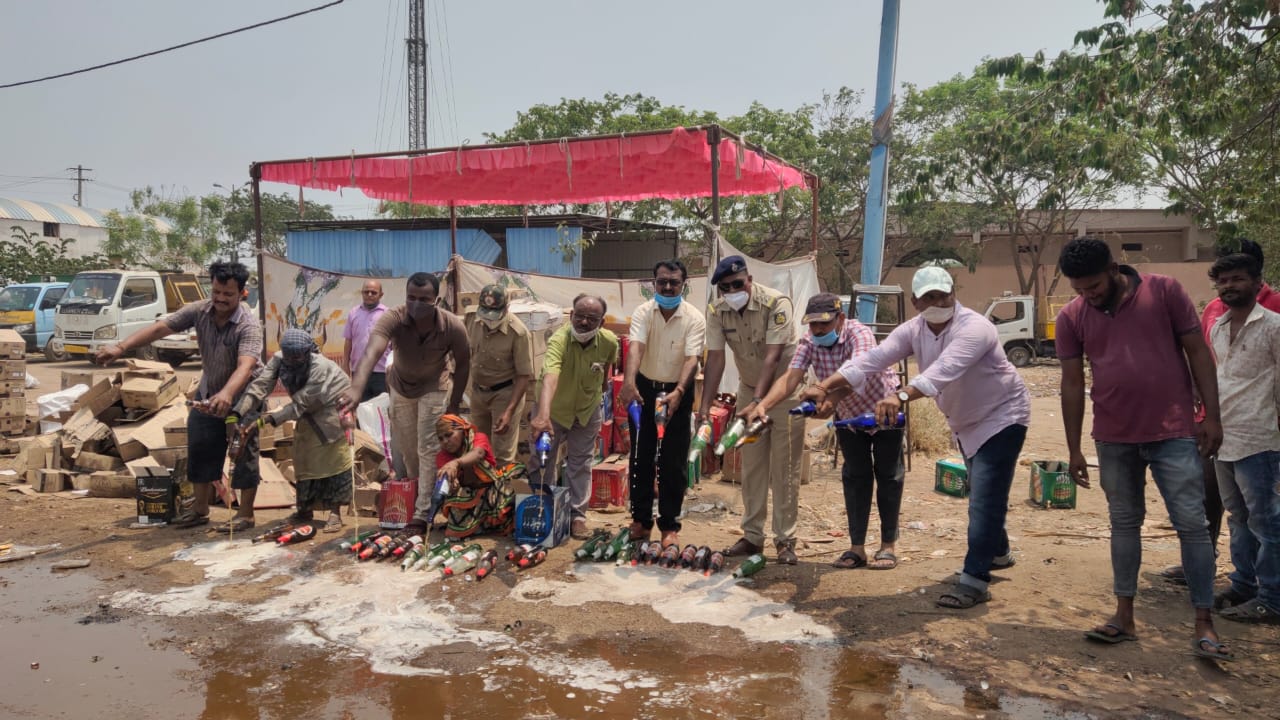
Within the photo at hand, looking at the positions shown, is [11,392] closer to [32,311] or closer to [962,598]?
[962,598]

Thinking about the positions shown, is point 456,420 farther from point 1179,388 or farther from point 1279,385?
point 1279,385

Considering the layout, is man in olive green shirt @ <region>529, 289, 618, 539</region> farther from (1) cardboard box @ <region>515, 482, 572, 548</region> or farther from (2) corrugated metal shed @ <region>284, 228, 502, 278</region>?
(2) corrugated metal shed @ <region>284, 228, 502, 278</region>

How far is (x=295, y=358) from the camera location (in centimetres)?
609

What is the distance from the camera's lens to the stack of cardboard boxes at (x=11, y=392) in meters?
8.97

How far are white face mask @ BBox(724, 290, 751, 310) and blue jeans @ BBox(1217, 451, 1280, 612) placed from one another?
2599 millimetres

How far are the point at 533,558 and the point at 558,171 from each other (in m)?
6.05

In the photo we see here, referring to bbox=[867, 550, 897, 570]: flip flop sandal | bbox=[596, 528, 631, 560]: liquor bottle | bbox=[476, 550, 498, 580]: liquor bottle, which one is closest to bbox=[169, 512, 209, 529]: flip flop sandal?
bbox=[476, 550, 498, 580]: liquor bottle

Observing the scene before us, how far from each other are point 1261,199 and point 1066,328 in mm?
3743

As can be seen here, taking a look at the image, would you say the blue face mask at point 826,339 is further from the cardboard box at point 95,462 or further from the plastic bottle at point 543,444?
the cardboard box at point 95,462

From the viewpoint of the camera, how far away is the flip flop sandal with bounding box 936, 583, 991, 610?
15.0 ft

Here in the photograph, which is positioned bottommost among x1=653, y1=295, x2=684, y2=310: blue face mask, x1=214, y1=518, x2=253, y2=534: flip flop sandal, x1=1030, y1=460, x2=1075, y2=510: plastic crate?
x1=214, y1=518, x2=253, y2=534: flip flop sandal

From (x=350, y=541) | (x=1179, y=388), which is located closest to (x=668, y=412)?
(x=350, y=541)

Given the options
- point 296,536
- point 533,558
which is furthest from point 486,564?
point 296,536

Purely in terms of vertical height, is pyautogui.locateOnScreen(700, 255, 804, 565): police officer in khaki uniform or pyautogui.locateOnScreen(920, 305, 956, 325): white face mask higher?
pyautogui.locateOnScreen(920, 305, 956, 325): white face mask
